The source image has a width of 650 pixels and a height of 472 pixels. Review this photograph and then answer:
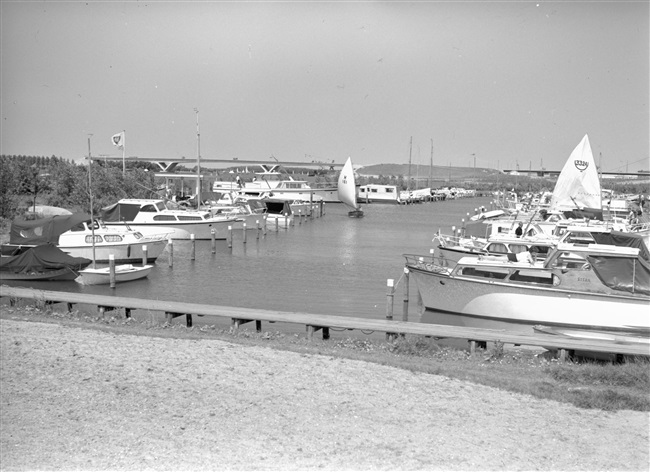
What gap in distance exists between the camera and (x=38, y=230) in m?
33.2

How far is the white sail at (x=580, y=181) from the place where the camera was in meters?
39.3

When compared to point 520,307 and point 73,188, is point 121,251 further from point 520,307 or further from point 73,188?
point 73,188

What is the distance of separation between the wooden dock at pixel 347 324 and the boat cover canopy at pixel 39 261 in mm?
9115

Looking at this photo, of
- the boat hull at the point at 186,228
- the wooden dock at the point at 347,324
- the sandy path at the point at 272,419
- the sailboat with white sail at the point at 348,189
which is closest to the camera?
the sandy path at the point at 272,419

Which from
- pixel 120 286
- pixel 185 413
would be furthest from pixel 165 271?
pixel 185 413

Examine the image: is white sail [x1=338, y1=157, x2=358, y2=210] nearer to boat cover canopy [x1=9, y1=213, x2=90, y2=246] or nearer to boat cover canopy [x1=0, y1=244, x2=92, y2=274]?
boat cover canopy [x1=9, y1=213, x2=90, y2=246]

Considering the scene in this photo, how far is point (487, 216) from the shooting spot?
2306 inches

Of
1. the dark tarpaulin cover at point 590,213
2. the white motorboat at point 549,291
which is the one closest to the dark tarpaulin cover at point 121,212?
the dark tarpaulin cover at point 590,213

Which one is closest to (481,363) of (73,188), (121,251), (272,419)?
(272,419)

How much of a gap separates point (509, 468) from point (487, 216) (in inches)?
2036

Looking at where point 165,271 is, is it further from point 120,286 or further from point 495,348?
point 495,348

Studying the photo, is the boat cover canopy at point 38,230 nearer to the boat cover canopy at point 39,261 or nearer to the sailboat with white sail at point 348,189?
the boat cover canopy at point 39,261

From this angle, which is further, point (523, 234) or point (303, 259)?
point (303, 259)

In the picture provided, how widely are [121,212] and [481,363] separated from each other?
35468mm
